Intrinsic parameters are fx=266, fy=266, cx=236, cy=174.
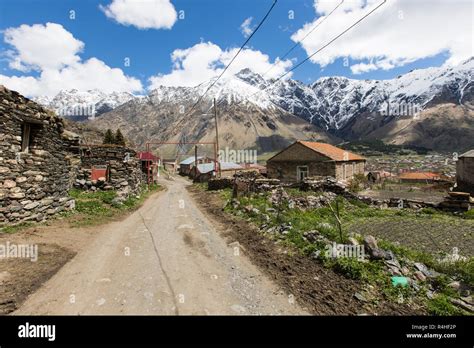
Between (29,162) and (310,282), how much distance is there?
1185 cm

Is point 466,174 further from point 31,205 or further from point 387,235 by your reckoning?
point 31,205

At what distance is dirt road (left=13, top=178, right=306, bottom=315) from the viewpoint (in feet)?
17.1

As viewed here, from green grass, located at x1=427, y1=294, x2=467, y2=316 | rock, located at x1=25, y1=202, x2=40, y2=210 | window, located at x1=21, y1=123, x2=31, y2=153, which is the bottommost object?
green grass, located at x1=427, y1=294, x2=467, y2=316

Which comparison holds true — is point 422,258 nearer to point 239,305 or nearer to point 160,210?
point 239,305

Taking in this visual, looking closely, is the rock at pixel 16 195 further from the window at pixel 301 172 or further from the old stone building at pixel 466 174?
the old stone building at pixel 466 174

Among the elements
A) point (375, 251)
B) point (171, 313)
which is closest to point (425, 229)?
point (375, 251)

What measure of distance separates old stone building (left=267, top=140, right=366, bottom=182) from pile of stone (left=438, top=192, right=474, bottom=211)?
15.1 meters

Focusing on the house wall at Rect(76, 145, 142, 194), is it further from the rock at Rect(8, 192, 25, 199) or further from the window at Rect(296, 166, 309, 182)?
the window at Rect(296, 166, 309, 182)

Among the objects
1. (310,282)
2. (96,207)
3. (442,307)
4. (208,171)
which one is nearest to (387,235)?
(442,307)

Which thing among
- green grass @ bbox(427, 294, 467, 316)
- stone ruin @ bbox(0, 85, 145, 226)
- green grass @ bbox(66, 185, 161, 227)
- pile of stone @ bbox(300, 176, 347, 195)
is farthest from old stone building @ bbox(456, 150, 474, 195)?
stone ruin @ bbox(0, 85, 145, 226)

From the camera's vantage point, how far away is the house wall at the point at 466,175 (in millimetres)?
33219

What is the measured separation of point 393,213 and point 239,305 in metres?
16.1

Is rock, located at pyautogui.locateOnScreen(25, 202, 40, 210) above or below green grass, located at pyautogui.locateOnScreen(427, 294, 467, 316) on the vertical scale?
above
